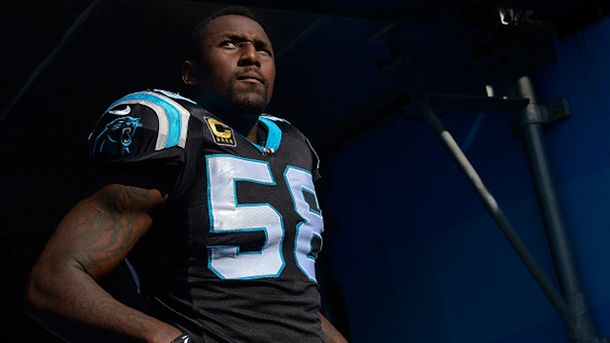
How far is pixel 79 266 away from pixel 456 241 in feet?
13.4

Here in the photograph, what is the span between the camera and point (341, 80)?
19.0ft

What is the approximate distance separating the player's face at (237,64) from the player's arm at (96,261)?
463mm

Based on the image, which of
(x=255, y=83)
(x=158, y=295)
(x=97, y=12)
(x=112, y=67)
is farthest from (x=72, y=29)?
(x=158, y=295)

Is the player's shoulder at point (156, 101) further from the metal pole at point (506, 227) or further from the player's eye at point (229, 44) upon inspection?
the metal pole at point (506, 227)

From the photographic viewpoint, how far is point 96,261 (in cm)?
191

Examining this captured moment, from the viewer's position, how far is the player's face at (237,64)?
7.65 feet

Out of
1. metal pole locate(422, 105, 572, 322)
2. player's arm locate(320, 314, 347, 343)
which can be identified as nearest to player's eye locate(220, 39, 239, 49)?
player's arm locate(320, 314, 347, 343)

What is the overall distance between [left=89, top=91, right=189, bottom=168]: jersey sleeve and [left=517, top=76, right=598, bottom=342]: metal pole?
316 cm

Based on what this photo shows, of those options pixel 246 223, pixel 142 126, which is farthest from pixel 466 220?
pixel 142 126

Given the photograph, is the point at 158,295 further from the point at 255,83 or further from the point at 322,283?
the point at 322,283

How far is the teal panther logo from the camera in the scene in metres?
1.98

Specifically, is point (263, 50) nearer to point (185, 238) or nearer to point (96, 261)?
point (185, 238)

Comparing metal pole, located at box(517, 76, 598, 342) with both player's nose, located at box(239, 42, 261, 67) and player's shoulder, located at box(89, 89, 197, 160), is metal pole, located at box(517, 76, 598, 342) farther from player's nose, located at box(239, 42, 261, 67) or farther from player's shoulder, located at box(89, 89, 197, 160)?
player's shoulder, located at box(89, 89, 197, 160)

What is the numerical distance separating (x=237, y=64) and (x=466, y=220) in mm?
3502
